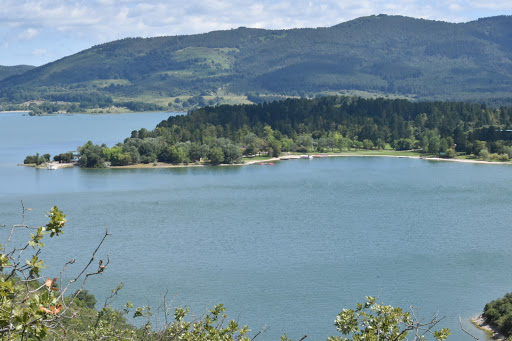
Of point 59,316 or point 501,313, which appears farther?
point 501,313

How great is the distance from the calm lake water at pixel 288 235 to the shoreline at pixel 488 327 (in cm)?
61

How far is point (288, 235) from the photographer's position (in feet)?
118

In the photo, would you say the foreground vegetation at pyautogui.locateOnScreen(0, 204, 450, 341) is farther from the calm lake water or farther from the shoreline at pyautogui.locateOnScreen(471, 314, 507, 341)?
the shoreline at pyautogui.locateOnScreen(471, 314, 507, 341)

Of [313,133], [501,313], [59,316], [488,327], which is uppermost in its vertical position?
[59,316]

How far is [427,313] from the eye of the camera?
2316 centimetres

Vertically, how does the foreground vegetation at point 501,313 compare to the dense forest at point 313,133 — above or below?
below

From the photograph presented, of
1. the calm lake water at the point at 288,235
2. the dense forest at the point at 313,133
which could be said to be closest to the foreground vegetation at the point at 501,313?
the calm lake water at the point at 288,235

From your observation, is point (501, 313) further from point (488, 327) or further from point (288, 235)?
point (288, 235)

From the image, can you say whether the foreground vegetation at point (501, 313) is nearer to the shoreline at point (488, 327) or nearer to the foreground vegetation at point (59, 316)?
the shoreline at point (488, 327)

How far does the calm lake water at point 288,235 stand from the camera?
82.0 ft

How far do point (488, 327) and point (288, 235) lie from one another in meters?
15.0

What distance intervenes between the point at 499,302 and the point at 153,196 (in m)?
30.5

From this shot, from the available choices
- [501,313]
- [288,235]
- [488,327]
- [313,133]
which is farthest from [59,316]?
[313,133]

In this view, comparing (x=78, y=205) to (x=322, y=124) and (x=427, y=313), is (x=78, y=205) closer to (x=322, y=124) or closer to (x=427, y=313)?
(x=427, y=313)
